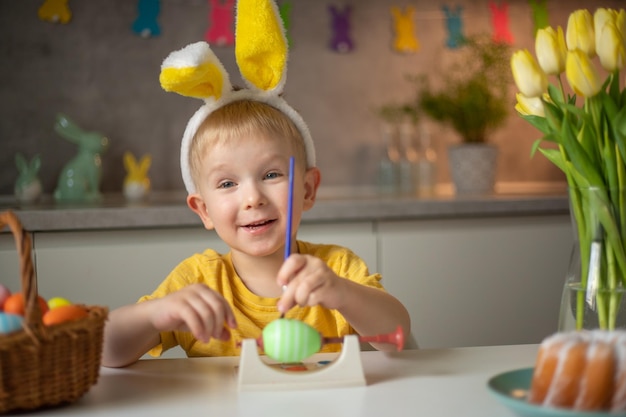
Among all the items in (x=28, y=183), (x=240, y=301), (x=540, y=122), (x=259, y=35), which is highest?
(x=259, y=35)

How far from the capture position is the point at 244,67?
1.26 meters

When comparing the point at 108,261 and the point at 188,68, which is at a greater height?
the point at 188,68

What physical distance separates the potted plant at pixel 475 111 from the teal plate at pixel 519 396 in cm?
200

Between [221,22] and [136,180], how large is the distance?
67cm

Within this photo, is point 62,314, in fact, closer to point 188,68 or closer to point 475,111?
point 188,68

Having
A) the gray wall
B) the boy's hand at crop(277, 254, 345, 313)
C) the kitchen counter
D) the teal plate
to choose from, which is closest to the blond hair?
the boy's hand at crop(277, 254, 345, 313)

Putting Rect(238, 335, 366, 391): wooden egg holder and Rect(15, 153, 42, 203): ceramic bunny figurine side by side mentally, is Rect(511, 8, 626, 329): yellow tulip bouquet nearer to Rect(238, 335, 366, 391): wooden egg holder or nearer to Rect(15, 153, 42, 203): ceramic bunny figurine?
Rect(238, 335, 366, 391): wooden egg holder

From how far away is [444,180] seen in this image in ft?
10.5

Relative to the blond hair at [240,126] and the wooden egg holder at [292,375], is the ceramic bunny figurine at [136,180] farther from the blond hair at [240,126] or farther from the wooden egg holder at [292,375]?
the wooden egg holder at [292,375]

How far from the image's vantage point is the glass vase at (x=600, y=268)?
94 centimetres

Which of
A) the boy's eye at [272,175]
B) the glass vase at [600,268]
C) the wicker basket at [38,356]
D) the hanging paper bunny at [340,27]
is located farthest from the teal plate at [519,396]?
the hanging paper bunny at [340,27]

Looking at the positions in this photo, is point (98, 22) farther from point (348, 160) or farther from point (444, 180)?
point (444, 180)

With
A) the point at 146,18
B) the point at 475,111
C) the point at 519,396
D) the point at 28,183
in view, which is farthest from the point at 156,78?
the point at 519,396

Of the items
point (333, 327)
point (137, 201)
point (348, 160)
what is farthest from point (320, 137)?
point (333, 327)
